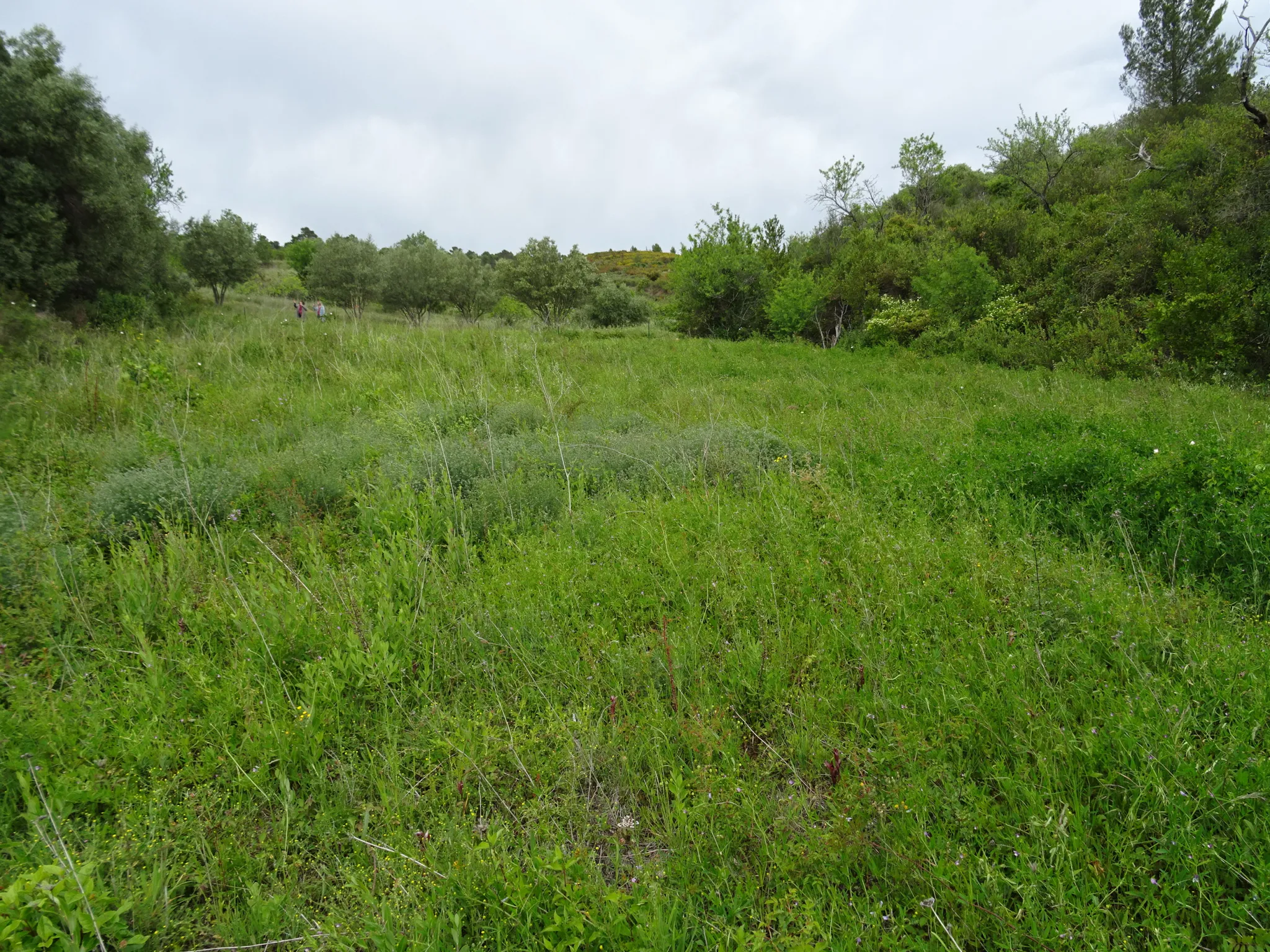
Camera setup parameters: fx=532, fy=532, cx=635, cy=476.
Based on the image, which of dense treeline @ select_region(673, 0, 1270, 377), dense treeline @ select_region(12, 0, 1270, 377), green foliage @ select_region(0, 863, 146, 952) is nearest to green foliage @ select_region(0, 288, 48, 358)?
dense treeline @ select_region(12, 0, 1270, 377)

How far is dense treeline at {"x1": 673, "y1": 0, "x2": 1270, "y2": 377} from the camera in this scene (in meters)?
10.8

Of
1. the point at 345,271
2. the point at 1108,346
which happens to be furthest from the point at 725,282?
the point at 345,271

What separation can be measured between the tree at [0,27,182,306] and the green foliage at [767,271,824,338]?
20.6 metres

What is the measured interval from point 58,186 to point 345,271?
716 inches

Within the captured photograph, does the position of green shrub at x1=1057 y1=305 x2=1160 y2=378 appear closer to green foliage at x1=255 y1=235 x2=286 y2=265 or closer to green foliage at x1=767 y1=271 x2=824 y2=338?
green foliage at x1=767 y1=271 x2=824 y2=338

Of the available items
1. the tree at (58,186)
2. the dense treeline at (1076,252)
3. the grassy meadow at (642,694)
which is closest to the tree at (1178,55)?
the dense treeline at (1076,252)

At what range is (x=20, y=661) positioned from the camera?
2.77 metres

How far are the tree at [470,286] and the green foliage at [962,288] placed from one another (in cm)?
2389

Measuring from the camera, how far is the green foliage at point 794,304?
65.6 feet

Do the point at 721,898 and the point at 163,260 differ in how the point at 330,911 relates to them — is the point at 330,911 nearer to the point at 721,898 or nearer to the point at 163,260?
the point at 721,898

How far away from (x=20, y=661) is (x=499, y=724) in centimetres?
258

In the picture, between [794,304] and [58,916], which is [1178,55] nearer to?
[794,304]

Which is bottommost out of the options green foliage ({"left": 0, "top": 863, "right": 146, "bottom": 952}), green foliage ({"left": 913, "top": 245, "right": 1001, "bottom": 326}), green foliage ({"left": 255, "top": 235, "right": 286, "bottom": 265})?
green foliage ({"left": 0, "top": 863, "right": 146, "bottom": 952})

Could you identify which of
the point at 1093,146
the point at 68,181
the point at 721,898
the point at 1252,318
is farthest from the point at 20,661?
the point at 1093,146
